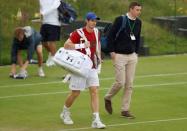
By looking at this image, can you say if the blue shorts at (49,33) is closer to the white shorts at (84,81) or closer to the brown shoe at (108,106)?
the brown shoe at (108,106)

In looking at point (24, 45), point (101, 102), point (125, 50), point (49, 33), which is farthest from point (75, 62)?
point (49, 33)

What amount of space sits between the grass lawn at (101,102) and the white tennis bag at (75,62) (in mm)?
969

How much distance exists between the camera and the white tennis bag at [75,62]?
1200cm

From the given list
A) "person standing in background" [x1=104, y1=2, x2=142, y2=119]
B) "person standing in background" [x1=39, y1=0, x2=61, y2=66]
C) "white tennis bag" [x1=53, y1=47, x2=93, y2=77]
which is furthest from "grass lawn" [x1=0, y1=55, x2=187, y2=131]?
"white tennis bag" [x1=53, y1=47, x2=93, y2=77]

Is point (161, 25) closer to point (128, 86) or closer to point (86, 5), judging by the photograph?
point (86, 5)

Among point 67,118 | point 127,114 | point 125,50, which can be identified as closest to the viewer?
point 67,118

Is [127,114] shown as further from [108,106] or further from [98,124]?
[98,124]

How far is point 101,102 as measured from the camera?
1472cm

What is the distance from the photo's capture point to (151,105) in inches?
569

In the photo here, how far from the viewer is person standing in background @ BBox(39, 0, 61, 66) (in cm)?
1933

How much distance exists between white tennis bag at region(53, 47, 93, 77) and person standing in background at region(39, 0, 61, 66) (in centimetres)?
708

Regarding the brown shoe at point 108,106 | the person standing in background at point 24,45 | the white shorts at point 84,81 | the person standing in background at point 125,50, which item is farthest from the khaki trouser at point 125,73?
the person standing in background at point 24,45

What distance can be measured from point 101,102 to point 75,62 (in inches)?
111

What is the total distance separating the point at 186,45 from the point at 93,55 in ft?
42.6
